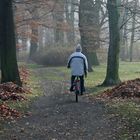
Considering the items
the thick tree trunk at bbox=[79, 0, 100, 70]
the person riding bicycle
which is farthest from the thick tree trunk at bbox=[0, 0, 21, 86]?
the thick tree trunk at bbox=[79, 0, 100, 70]

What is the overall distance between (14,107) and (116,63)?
397 inches

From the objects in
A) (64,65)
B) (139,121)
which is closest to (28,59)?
(64,65)

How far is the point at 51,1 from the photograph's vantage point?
3538cm

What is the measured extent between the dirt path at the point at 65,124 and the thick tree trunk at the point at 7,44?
5.05 metres

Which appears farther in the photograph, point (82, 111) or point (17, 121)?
point (82, 111)

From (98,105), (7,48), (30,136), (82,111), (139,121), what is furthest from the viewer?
(7,48)

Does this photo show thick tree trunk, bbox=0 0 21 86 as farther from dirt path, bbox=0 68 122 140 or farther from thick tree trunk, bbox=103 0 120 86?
thick tree trunk, bbox=103 0 120 86

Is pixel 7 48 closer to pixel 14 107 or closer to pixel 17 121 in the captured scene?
pixel 14 107

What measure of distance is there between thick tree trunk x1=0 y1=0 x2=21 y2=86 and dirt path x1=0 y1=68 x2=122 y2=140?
505 centimetres

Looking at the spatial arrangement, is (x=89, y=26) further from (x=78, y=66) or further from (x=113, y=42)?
(x=78, y=66)

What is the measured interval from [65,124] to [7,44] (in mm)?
10088

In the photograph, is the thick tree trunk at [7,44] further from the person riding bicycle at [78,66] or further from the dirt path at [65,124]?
the dirt path at [65,124]

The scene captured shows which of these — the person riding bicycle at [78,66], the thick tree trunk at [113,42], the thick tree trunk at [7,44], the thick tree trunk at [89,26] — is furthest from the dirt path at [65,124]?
the thick tree trunk at [89,26]

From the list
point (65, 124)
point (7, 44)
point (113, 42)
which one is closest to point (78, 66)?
point (7, 44)
